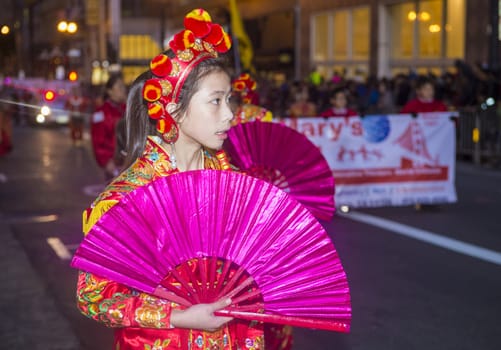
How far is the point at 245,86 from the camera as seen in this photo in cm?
685

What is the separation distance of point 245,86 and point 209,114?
4334 millimetres

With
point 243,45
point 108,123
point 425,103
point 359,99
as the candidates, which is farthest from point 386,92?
point 108,123

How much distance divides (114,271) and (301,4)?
34486 millimetres

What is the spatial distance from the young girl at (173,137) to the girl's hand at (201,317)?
2cm

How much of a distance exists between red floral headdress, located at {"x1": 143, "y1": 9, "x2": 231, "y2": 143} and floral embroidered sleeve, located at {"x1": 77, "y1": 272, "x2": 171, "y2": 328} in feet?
1.79

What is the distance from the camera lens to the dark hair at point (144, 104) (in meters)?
2.55

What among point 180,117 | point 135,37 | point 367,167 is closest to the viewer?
point 180,117

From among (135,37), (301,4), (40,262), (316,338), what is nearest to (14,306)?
(40,262)

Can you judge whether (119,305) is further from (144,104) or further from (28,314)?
(28,314)

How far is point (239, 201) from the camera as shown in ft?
7.39

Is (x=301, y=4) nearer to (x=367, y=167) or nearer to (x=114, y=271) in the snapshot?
(x=367, y=167)

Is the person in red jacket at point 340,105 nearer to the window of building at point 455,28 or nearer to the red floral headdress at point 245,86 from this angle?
the red floral headdress at point 245,86

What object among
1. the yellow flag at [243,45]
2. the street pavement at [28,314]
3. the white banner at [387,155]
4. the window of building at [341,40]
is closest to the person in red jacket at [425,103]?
the white banner at [387,155]

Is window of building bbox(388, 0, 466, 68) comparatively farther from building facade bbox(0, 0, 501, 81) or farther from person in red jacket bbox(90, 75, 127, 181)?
person in red jacket bbox(90, 75, 127, 181)
